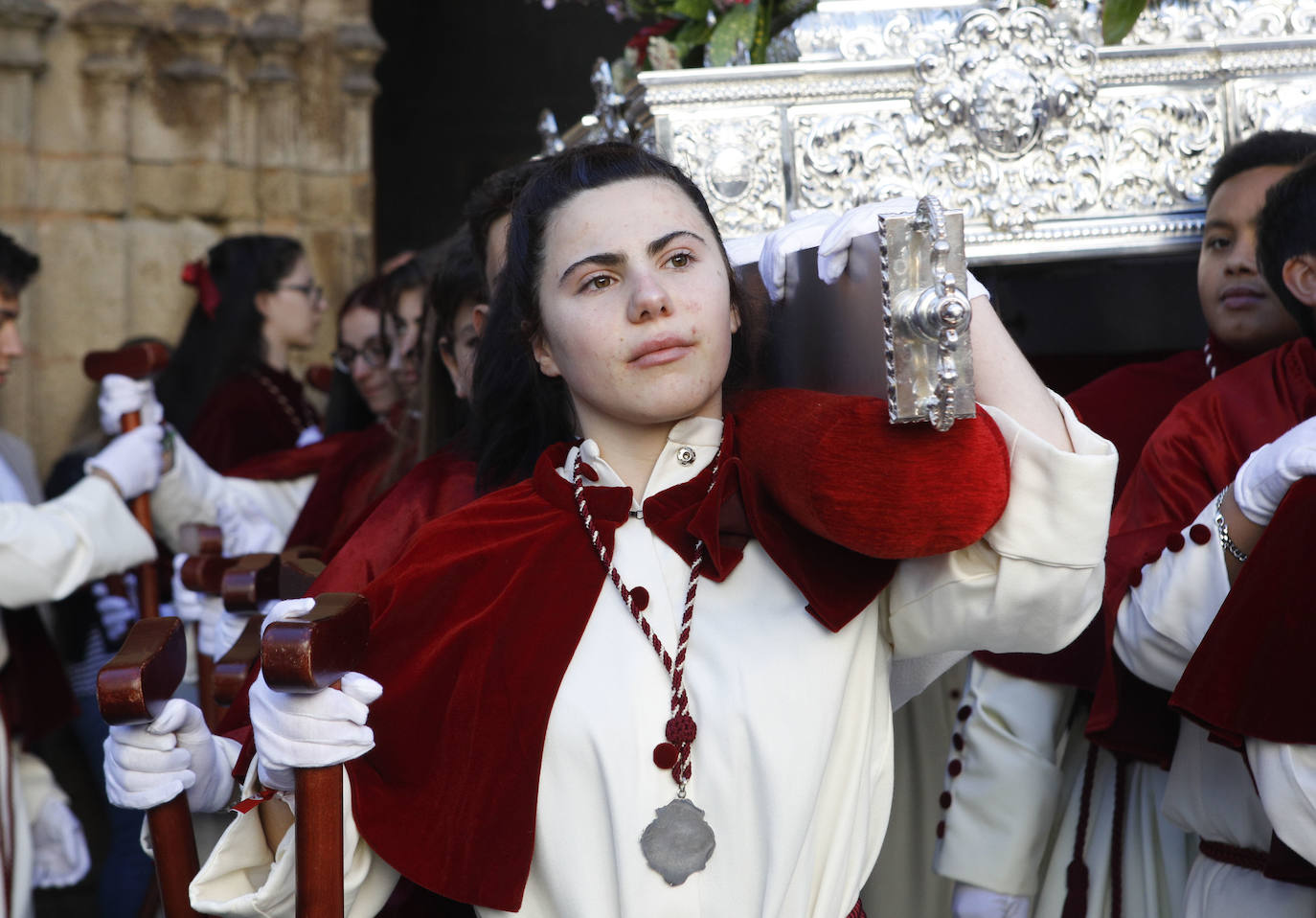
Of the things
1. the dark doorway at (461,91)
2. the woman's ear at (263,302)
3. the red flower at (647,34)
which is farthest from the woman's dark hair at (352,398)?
the dark doorway at (461,91)

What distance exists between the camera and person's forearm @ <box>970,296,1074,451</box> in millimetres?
1669

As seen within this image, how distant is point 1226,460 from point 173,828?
5.26ft

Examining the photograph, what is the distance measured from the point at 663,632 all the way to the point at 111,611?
2.81 meters

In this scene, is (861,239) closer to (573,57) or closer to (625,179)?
(625,179)

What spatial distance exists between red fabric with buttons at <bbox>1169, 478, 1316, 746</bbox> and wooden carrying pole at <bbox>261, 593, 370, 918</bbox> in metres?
1.10

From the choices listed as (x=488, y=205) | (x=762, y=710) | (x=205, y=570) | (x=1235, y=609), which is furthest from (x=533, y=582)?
(x=205, y=570)

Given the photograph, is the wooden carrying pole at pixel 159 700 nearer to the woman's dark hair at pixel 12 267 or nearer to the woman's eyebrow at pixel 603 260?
the woman's eyebrow at pixel 603 260

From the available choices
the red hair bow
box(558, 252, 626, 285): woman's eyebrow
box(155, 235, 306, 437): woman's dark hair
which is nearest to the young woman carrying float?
box(558, 252, 626, 285): woman's eyebrow

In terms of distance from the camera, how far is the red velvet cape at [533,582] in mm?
1557

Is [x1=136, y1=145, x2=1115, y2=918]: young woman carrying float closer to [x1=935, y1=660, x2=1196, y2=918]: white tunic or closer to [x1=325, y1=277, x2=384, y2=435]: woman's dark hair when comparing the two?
[x1=935, y1=660, x2=1196, y2=918]: white tunic

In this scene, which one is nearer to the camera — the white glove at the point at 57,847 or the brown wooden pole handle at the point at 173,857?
the brown wooden pole handle at the point at 173,857

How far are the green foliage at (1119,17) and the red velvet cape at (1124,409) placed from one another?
587 mm

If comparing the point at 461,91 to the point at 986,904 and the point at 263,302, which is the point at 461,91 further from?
the point at 986,904

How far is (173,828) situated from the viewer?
72.2 inches
